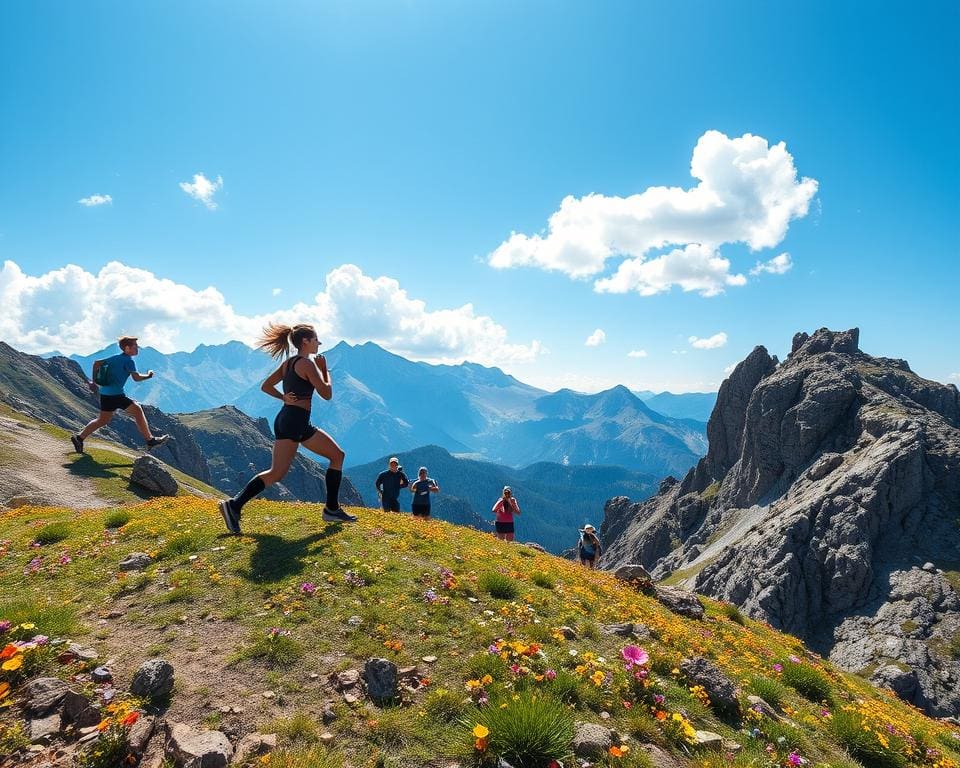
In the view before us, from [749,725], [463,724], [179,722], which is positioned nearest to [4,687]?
[179,722]

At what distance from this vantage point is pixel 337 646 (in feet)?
26.5

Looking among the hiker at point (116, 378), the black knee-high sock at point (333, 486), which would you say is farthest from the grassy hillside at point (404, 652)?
the hiker at point (116, 378)

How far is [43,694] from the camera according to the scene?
608 cm

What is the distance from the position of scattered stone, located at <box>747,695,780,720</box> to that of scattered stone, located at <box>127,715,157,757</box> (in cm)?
873

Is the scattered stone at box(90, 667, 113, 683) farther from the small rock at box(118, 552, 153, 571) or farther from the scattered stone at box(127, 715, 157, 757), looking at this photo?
the small rock at box(118, 552, 153, 571)

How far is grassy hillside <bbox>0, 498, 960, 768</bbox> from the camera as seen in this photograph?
6238 mm

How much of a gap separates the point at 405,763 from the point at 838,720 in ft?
25.5

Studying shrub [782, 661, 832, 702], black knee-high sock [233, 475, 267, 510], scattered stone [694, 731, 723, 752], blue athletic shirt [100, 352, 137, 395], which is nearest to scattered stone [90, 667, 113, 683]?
black knee-high sock [233, 475, 267, 510]

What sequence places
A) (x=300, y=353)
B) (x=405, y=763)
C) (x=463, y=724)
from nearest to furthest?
(x=405, y=763) < (x=463, y=724) < (x=300, y=353)

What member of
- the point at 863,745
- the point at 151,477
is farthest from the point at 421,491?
the point at 863,745

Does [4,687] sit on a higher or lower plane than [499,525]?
higher

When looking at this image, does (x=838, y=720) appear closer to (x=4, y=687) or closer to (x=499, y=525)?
(x=4, y=687)

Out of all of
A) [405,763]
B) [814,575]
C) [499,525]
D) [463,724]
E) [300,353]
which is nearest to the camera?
[405,763]

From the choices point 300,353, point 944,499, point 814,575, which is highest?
point 300,353
